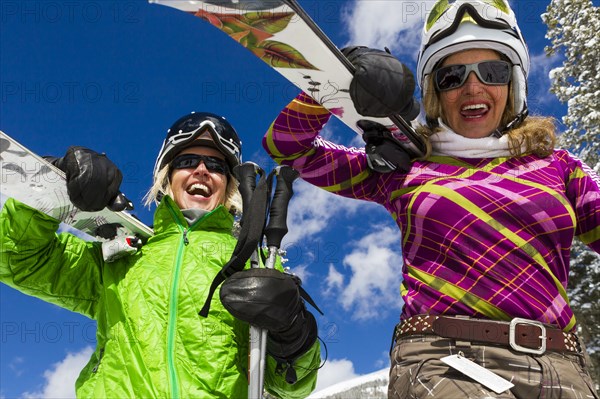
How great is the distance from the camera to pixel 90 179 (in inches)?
117

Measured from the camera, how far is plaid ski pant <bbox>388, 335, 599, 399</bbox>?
91.5 inches

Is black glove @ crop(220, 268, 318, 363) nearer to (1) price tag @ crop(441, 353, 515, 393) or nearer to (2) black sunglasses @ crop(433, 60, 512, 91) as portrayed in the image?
(1) price tag @ crop(441, 353, 515, 393)

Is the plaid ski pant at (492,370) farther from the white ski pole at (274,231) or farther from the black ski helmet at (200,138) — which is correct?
the black ski helmet at (200,138)

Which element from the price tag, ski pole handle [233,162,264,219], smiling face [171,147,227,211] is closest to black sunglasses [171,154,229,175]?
smiling face [171,147,227,211]

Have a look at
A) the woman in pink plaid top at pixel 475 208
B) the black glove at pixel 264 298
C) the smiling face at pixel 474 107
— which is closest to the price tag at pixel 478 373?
the woman in pink plaid top at pixel 475 208

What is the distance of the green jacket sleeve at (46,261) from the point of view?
333 centimetres

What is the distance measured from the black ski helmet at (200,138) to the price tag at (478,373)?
2.50 metres

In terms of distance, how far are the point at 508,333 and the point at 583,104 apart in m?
13.5

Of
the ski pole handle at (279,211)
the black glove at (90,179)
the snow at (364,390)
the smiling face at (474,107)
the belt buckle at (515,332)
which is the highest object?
the snow at (364,390)

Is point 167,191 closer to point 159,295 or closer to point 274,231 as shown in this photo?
point 159,295

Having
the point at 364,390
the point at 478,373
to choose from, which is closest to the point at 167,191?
the point at 478,373

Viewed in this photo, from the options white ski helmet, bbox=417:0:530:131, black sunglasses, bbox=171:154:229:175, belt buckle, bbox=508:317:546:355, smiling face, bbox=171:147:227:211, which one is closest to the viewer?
belt buckle, bbox=508:317:546:355

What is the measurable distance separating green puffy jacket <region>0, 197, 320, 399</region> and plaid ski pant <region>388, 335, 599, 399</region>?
0.91 meters

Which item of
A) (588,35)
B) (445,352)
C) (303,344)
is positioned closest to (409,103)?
(445,352)
